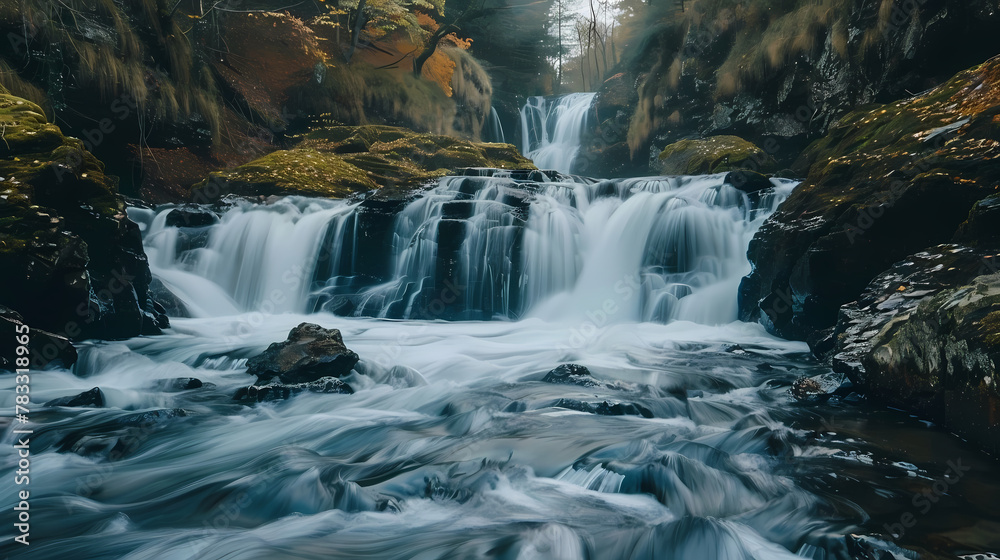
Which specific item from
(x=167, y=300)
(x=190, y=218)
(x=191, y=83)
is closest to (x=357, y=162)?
(x=191, y=83)

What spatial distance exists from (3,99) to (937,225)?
1062 centimetres

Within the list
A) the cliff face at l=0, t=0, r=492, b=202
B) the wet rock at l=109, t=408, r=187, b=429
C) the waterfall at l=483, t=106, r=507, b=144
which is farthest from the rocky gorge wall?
the waterfall at l=483, t=106, r=507, b=144

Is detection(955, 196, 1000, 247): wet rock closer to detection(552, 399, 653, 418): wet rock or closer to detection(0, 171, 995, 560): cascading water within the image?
detection(0, 171, 995, 560): cascading water

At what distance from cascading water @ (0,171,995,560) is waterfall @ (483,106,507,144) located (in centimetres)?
1370

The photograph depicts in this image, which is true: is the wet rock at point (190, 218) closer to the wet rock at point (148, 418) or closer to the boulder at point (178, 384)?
the boulder at point (178, 384)

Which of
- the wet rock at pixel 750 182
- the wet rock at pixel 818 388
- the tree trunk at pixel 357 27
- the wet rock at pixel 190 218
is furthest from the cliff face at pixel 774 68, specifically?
the wet rock at pixel 190 218

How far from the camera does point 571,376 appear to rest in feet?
18.7

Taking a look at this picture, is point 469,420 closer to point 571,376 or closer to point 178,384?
point 571,376

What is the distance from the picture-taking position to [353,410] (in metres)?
4.98

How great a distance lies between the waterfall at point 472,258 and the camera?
9352mm

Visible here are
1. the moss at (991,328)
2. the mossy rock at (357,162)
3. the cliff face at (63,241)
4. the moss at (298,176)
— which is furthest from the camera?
the mossy rock at (357,162)

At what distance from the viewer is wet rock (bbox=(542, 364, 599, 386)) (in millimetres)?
5605

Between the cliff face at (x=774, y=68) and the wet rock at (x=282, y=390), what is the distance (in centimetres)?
1058

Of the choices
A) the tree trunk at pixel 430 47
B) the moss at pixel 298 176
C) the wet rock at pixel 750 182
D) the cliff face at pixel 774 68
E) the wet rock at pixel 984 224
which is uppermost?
the tree trunk at pixel 430 47
